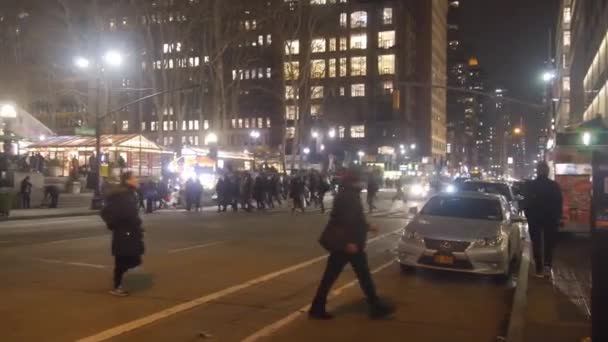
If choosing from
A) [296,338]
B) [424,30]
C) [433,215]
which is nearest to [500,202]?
[433,215]

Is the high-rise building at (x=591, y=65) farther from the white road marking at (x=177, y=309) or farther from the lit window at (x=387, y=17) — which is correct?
the lit window at (x=387, y=17)

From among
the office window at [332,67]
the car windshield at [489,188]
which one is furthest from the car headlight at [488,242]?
the office window at [332,67]

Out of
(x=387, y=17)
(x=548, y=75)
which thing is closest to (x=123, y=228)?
(x=548, y=75)

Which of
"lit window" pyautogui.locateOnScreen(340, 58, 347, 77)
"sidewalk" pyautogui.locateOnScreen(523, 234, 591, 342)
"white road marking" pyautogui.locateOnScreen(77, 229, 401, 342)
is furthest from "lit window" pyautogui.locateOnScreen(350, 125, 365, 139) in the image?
"white road marking" pyautogui.locateOnScreen(77, 229, 401, 342)

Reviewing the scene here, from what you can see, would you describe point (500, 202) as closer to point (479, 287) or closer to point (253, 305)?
point (479, 287)

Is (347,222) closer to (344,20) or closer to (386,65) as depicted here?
(386,65)

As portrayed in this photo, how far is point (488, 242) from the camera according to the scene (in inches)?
416

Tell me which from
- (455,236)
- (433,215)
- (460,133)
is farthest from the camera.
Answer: (460,133)

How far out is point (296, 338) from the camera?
7.15 m

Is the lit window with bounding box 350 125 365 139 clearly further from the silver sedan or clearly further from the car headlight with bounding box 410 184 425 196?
the silver sedan

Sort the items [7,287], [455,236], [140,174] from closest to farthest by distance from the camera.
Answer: [7,287], [455,236], [140,174]

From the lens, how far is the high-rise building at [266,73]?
153ft

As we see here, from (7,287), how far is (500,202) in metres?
8.71

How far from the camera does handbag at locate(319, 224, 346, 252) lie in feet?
25.1
